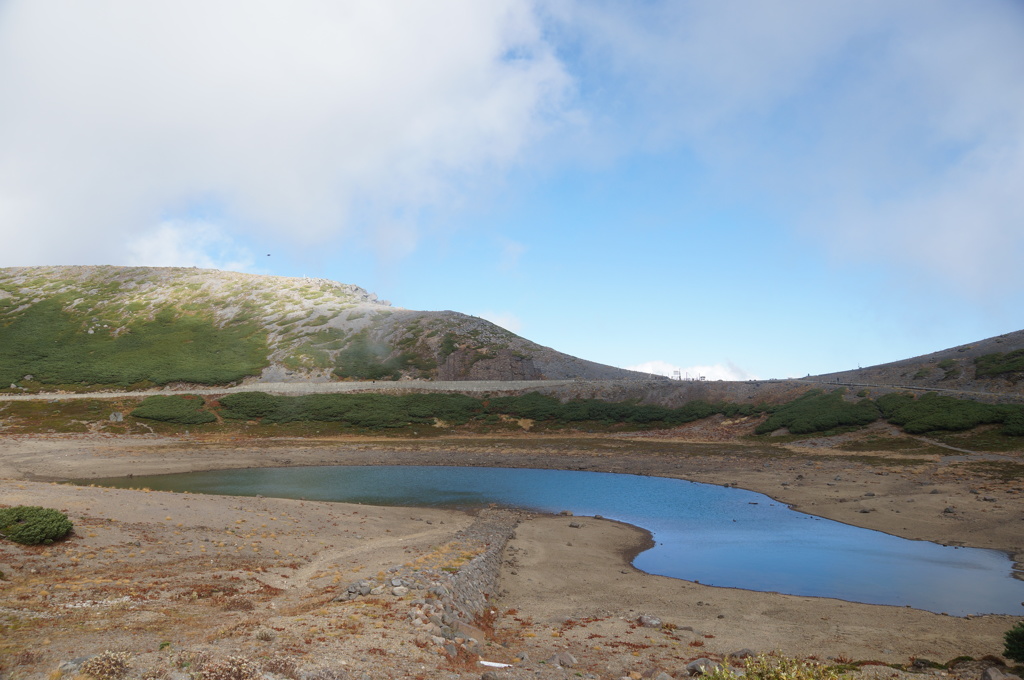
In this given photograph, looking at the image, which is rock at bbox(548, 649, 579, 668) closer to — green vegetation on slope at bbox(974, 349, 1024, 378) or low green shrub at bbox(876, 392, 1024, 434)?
low green shrub at bbox(876, 392, 1024, 434)

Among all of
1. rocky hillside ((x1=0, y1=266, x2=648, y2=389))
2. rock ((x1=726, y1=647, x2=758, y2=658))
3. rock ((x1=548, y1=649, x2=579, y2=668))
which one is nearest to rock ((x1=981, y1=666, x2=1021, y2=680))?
rock ((x1=726, y1=647, x2=758, y2=658))

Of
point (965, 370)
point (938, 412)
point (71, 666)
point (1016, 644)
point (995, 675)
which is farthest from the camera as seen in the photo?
point (965, 370)

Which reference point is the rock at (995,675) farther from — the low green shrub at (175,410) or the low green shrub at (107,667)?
the low green shrub at (175,410)

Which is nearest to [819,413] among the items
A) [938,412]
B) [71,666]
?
[938,412]

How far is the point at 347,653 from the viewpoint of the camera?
39.3 ft

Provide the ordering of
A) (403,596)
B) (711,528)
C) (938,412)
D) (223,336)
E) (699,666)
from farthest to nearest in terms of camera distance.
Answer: (223,336), (938,412), (711,528), (403,596), (699,666)

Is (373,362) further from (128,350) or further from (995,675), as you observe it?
(995,675)

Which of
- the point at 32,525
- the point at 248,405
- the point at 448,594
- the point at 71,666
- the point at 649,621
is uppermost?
the point at 248,405

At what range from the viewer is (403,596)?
16562mm

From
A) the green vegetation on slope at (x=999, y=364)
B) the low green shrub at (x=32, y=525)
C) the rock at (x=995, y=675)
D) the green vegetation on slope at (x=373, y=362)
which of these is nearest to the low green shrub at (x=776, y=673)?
the rock at (x=995, y=675)

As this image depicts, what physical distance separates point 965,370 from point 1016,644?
62.1 metres

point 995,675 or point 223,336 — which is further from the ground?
point 223,336

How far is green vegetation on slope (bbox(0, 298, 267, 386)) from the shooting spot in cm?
8488

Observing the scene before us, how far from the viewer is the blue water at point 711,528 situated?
20531 mm
